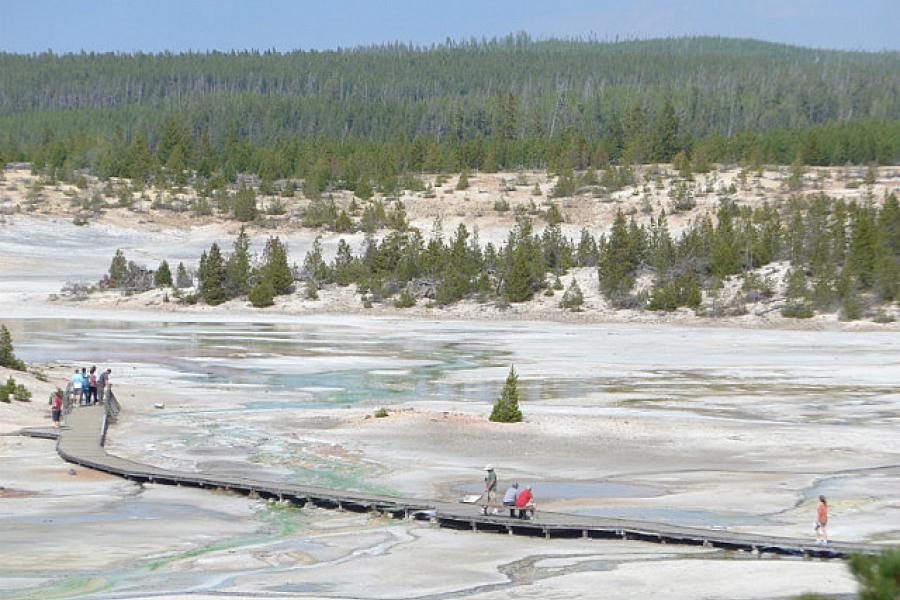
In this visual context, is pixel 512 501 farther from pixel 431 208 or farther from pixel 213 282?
pixel 431 208

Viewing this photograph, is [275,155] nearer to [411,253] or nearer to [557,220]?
[557,220]

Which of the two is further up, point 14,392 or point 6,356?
point 6,356

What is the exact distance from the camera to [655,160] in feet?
314

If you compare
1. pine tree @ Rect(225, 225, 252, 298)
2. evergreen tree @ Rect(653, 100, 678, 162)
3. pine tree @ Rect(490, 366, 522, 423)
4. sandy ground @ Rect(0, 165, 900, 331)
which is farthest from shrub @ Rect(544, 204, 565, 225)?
pine tree @ Rect(490, 366, 522, 423)

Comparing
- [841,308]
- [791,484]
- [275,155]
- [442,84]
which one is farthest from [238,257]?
[442,84]

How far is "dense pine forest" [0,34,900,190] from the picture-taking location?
96000mm

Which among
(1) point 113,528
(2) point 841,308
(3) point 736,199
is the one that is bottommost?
(1) point 113,528

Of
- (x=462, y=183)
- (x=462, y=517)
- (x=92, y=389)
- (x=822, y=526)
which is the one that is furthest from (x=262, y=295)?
(x=822, y=526)

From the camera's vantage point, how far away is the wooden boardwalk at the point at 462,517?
19.1 meters

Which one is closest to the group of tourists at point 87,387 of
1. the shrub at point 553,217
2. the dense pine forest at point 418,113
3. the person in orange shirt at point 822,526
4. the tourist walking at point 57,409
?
the tourist walking at point 57,409

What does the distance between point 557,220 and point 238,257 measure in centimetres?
1933

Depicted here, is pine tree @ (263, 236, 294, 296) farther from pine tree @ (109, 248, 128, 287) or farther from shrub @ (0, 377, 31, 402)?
shrub @ (0, 377, 31, 402)

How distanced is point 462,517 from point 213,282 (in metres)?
44.9

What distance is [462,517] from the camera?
2108cm
